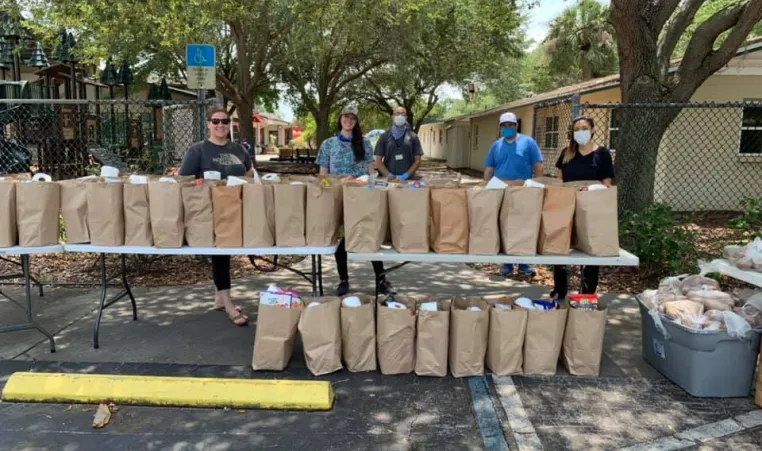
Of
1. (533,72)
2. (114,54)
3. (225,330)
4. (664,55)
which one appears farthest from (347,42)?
(533,72)

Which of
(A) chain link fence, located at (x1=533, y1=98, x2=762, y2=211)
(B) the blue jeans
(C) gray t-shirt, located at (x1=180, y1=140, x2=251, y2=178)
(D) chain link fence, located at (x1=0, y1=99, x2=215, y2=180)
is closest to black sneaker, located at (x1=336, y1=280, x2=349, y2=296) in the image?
(C) gray t-shirt, located at (x1=180, y1=140, x2=251, y2=178)

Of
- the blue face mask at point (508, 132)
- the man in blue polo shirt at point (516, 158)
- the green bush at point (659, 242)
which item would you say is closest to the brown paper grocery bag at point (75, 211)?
the man in blue polo shirt at point (516, 158)

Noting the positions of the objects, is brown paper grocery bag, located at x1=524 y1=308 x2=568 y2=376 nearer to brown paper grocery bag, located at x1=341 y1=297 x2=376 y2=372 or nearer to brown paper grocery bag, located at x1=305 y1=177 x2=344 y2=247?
brown paper grocery bag, located at x1=341 y1=297 x2=376 y2=372

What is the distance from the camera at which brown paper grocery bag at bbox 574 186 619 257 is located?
3.62m

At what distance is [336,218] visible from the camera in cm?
394

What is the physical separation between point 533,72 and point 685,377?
128 feet

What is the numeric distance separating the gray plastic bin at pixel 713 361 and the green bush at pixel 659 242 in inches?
88.0

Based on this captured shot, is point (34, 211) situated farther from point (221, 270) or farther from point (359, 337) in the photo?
point (359, 337)

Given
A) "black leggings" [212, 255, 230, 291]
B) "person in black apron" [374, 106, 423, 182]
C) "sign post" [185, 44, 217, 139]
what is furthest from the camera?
"sign post" [185, 44, 217, 139]

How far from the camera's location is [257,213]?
386cm

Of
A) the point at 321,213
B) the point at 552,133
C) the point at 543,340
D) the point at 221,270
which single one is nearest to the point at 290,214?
the point at 321,213

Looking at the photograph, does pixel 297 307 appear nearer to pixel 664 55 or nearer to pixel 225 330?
pixel 225 330

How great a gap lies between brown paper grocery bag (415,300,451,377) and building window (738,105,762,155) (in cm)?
1067

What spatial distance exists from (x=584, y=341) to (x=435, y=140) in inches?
1630
